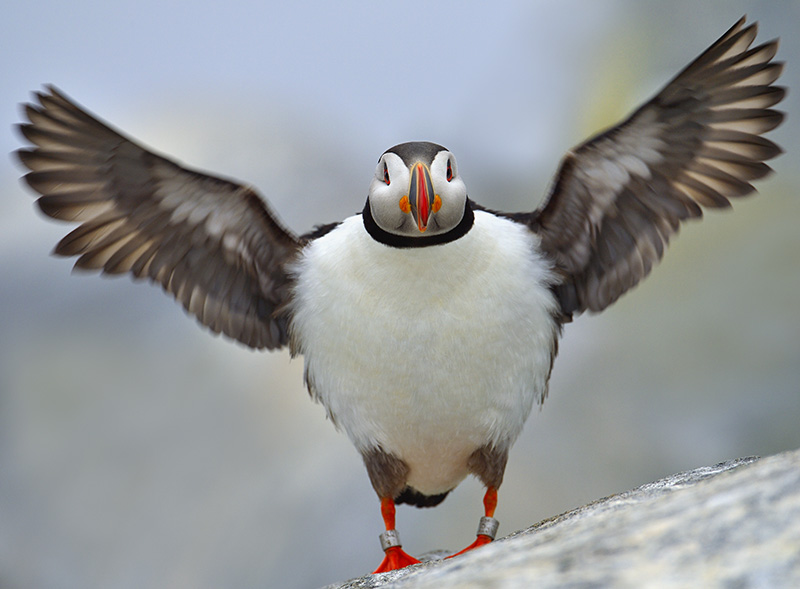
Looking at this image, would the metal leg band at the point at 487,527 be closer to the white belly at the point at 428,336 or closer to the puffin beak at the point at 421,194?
the white belly at the point at 428,336

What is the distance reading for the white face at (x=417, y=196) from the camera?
2.23 metres

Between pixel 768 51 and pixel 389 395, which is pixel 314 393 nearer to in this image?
pixel 389 395

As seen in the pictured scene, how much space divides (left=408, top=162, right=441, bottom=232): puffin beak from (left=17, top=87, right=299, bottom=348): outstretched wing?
59 cm

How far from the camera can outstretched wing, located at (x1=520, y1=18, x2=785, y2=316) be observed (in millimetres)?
2433

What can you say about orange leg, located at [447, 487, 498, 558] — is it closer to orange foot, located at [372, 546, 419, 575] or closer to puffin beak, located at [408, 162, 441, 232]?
orange foot, located at [372, 546, 419, 575]

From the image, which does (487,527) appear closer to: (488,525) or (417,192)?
(488,525)

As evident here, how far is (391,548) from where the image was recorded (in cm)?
268

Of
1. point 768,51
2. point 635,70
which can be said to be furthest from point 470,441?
point 635,70

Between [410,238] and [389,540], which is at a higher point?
[410,238]

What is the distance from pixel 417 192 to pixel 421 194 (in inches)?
0.4

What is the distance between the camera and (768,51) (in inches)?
94.7

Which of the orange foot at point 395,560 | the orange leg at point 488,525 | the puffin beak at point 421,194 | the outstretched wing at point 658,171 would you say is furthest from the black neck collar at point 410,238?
the orange foot at point 395,560

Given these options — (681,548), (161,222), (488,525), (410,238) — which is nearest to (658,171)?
(410,238)

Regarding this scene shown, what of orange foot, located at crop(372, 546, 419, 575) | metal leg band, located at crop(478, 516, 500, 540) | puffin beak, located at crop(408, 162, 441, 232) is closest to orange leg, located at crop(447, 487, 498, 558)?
metal leg band, located at crop(478, 516, 500, 540)
